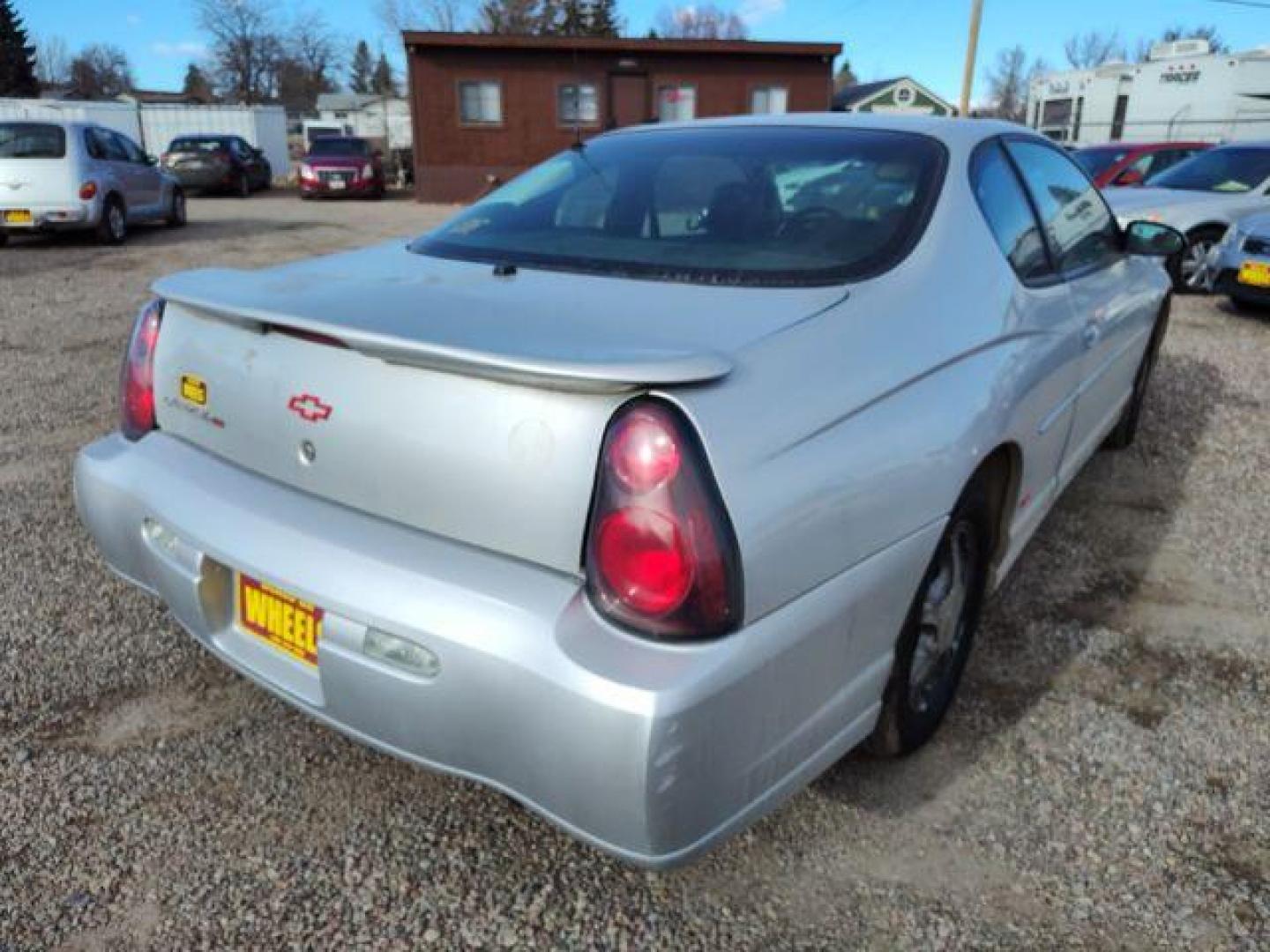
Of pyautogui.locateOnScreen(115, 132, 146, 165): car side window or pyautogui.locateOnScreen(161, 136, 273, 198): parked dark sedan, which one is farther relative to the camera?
pyautogui.locateOnScreen(161, 136, 273, 198): parked dark sedan

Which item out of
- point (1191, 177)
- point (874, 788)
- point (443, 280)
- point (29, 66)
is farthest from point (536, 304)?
point (29, 66)

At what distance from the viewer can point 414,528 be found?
176 centimetres

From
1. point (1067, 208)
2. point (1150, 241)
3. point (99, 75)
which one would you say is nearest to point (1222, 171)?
point (1150, 241)

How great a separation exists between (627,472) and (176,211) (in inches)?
585

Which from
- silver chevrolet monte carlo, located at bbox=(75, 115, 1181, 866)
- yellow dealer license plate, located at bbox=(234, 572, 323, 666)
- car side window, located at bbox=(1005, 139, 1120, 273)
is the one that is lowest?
yellow dealer license plate, located at bbox=(234, 572, 323, 666)

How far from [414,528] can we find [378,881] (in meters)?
0.77

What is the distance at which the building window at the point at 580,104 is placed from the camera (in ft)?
71.2

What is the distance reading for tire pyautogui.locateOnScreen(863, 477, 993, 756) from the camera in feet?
6.84

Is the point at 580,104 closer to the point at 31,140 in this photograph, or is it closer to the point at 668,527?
the point at 31,140

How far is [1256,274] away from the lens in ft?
25.7

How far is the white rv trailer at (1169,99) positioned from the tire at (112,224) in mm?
21006

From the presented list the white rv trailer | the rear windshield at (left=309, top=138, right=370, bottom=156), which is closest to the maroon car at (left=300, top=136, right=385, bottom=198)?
the rear windshield at (left=309, top=138, right=370, bottom=156)

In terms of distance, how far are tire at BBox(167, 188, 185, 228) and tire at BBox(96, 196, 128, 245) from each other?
5.77 ft

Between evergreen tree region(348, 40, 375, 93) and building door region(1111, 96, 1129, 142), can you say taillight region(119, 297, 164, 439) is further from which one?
evergreen tree region(348, 40, 375, 93)
